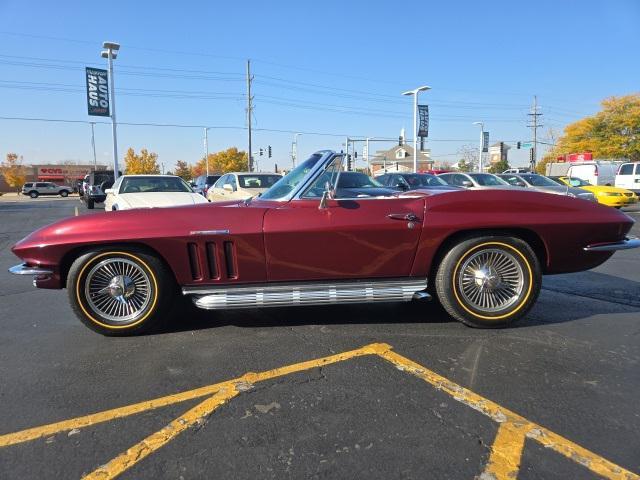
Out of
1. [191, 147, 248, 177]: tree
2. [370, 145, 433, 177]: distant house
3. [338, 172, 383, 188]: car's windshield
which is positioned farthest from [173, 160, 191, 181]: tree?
[338, 172, 383, 188]: car's windshield

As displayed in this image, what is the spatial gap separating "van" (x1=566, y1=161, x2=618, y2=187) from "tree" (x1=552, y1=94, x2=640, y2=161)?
16.8 metres

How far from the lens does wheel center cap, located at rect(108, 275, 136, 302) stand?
12.0 feet

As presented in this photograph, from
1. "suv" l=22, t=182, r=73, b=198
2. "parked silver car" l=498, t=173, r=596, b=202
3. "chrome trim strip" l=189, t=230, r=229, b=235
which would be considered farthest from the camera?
"suv" l=22, t=182, r=73, b=198

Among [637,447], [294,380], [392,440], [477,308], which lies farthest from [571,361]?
[294,380]

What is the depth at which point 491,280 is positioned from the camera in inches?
149

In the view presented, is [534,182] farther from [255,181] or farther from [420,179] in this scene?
[255,181]

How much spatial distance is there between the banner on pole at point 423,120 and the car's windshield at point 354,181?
1170 inches

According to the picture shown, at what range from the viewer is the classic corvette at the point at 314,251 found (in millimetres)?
3588

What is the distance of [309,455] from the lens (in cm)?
215

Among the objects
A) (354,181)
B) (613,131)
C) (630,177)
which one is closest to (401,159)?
(613,131)

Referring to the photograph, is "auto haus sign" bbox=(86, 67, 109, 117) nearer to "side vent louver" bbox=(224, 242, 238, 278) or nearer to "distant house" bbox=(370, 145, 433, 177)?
"side vent louver" bbox=(224, 242, 238, 278)

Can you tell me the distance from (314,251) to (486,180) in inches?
528

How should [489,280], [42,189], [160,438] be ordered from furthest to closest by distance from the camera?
1. [42,189]
2. [489,280]
3. [160,438]

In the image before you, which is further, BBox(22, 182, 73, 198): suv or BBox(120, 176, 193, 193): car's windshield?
BBox(22, 182, 73, 198): suv
